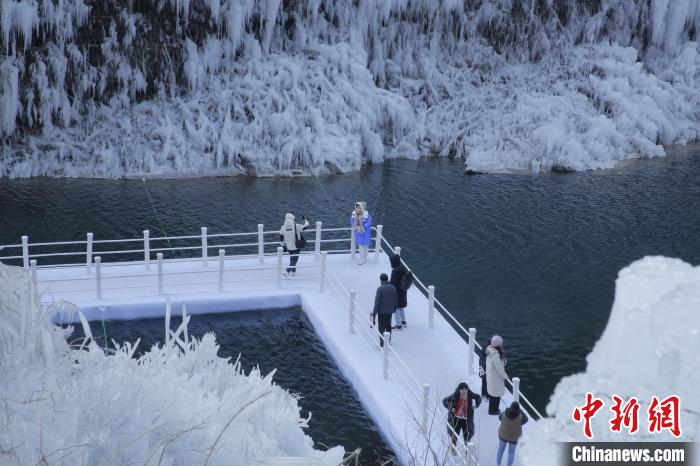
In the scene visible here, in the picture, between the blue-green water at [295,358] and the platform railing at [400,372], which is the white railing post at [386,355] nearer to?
the platform railing at [400,372]

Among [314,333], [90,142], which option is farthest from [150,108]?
[314,333]

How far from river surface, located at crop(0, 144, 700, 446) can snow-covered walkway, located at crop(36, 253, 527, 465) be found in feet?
6.16

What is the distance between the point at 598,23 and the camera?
143ft

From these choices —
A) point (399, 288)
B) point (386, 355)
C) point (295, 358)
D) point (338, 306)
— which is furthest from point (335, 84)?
point (386, 355)

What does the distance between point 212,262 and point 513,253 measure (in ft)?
29.1

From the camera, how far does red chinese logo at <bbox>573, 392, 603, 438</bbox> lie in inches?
120

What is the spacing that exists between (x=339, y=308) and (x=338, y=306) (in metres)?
0.12

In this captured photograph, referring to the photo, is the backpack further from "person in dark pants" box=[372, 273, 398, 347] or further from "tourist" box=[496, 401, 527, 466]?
"tourist" box=[496, 401, 527, 466]

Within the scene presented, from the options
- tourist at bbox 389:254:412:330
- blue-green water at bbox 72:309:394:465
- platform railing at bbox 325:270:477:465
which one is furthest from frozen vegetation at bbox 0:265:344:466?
tourist at bbox 389:254:412:330

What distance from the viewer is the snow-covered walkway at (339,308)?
14.6 meters

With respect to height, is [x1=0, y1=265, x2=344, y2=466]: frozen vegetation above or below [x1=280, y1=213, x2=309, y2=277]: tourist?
above

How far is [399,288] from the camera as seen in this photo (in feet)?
56.7

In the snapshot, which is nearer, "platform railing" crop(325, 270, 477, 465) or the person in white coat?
"platform railing" crop(325, 270, 477, 465)

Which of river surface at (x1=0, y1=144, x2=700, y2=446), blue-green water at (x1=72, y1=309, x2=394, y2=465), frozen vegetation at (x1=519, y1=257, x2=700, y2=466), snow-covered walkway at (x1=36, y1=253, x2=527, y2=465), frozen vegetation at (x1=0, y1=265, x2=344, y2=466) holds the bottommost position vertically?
river surface at (x1=0, y1=144, x2=700, y2=446)
